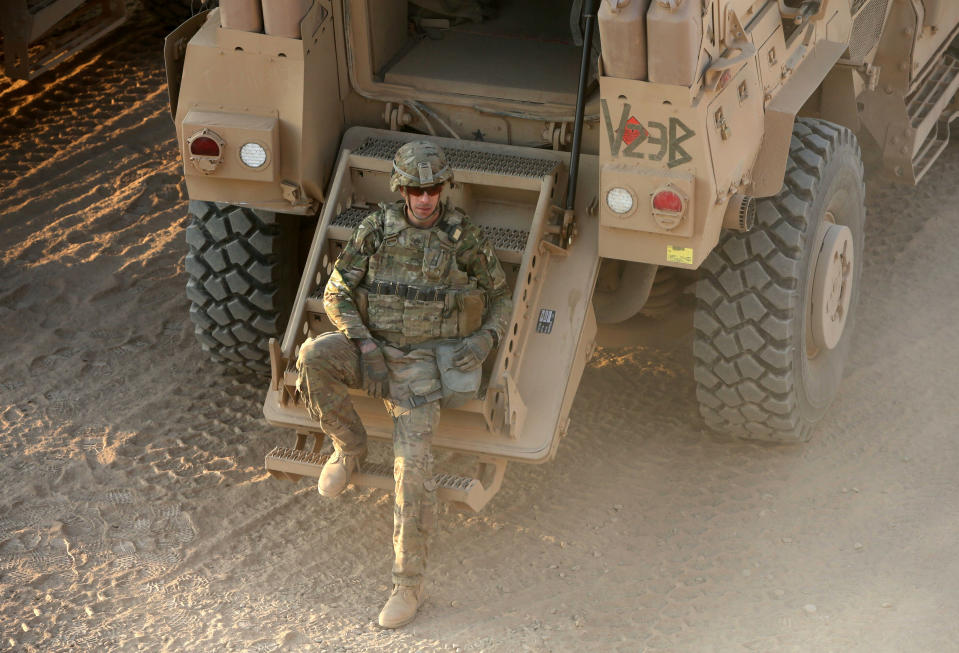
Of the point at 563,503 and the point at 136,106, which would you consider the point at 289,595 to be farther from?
the point at 136,106

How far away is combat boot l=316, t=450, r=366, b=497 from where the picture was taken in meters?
5.02

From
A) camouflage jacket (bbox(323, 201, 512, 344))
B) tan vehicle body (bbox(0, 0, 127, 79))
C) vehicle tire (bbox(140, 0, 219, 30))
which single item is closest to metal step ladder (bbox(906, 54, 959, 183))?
camouflage jacket (bbox(323, 201, 512, 344))

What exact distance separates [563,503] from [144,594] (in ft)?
5.62

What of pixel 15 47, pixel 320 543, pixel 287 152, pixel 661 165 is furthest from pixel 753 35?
pixel 15 47

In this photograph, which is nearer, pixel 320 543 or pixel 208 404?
pixel 320 543

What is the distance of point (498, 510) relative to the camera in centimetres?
562

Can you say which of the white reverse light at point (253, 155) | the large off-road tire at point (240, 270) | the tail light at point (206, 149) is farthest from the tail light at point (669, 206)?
the large off-road tire at point (240, 270)

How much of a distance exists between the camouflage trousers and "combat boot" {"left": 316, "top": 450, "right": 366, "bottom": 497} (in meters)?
0.10

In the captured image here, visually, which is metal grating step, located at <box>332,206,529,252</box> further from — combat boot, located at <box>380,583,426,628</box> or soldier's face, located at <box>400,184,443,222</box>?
combat boot, located at <box>380,583,426,628</box>

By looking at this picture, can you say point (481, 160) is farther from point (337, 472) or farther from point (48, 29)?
point (48, 29)

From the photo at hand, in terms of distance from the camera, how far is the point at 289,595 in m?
5.07

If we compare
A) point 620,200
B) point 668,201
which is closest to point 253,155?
point 620,200

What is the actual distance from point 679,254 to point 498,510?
138cm

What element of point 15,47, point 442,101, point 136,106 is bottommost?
point 136,106
